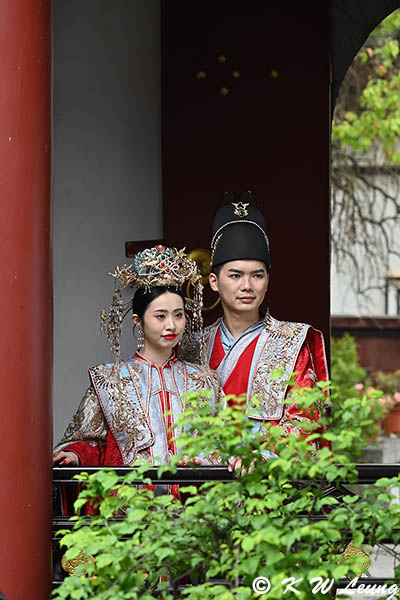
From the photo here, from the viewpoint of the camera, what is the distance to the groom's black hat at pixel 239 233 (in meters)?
4.78

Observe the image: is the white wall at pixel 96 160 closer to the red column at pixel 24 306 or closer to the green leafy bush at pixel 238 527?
the red column at pixel 24 306

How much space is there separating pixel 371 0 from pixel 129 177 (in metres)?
1.60

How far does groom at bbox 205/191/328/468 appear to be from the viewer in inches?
187

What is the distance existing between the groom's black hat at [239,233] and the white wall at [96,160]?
146cm

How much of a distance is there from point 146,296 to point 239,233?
53 centimetres

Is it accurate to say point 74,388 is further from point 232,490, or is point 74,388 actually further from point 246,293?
point 232,490

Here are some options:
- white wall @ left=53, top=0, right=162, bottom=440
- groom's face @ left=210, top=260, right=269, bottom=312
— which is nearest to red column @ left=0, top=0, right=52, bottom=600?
groom's face @ left=210, top=260, right=269, bottom=312

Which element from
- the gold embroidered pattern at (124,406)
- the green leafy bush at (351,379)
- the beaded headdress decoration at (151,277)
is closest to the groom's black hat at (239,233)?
the beaded headdress decoration at (151,277)

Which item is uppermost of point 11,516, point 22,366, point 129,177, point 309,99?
point 309,99

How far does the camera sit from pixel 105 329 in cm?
467

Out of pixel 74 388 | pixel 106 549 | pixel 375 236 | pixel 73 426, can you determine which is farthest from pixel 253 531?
pixel 375 236

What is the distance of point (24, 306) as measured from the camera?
3912 mm

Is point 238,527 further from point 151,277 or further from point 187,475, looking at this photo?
point 151,277

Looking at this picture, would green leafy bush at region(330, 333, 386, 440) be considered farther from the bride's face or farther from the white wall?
the bride's face
